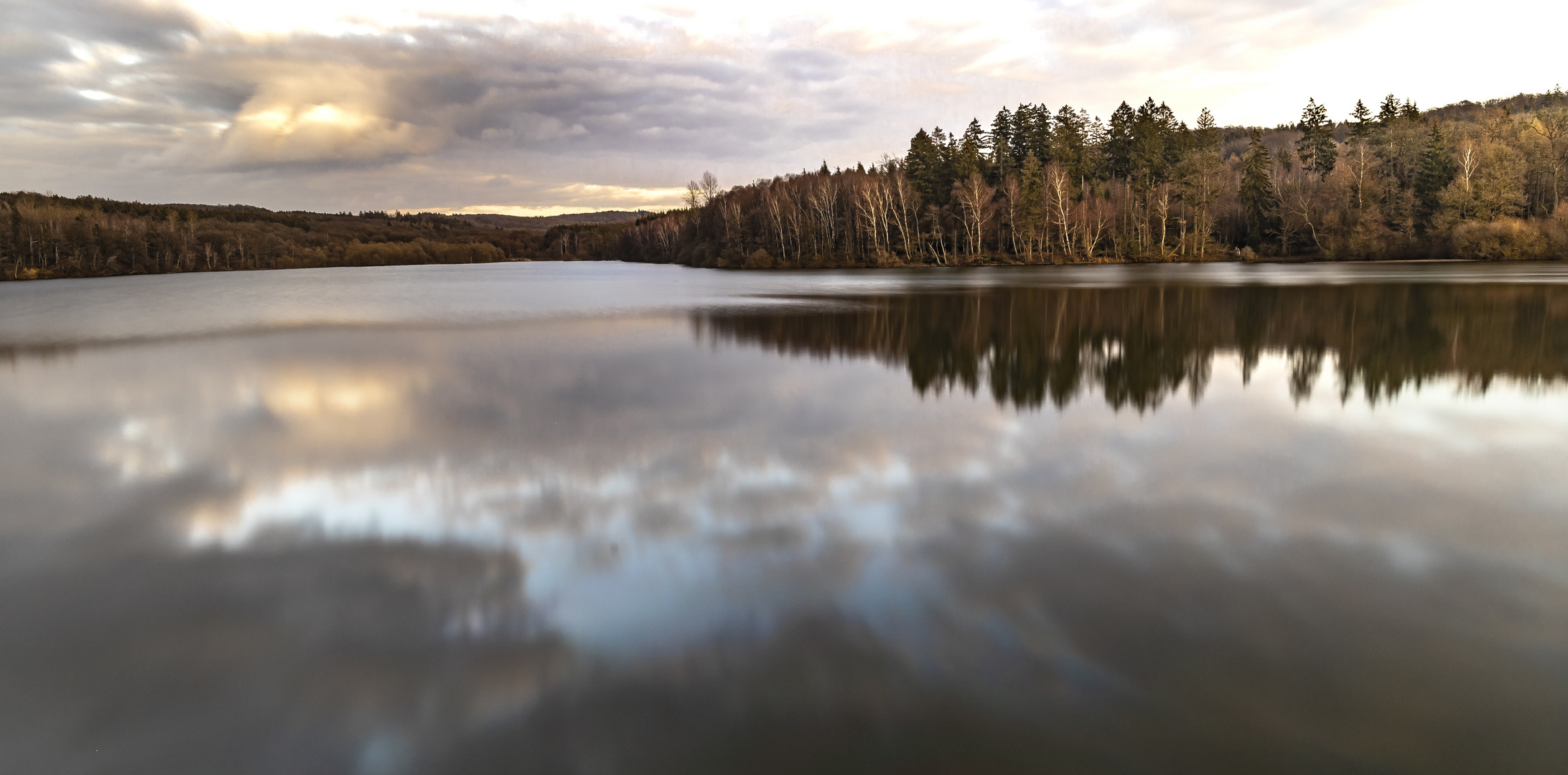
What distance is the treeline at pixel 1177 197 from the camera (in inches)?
2457

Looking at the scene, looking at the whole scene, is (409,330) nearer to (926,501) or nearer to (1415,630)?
(926,501)

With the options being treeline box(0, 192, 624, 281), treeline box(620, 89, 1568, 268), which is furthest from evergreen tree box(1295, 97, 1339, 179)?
treeline box(0, 192, 624, 281)

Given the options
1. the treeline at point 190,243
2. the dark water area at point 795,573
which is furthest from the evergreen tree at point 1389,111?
the treeline at point 190,243

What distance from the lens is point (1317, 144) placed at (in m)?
76.9

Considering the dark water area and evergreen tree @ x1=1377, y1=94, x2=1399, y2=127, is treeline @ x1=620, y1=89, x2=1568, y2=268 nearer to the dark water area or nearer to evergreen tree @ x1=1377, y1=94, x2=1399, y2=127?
evergreen tree @ x1=1377, y1=94, x2=1399, y2=127

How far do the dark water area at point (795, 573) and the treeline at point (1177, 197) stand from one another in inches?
2402

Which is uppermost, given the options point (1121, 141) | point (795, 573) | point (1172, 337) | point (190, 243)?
point (1121, 141)

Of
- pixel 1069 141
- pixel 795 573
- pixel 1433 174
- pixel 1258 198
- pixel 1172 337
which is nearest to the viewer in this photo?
pixel 795 573

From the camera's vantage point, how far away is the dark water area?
389 centimetres

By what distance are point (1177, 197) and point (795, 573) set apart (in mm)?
82746

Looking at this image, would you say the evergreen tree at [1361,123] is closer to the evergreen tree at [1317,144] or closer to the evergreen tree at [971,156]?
the evergreen tree at [1317,144]

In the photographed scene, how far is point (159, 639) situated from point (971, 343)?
1723 cm

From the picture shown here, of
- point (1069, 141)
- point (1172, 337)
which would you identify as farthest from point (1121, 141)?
point (1172, 337)

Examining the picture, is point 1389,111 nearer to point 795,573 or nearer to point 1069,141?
point 1069,141
